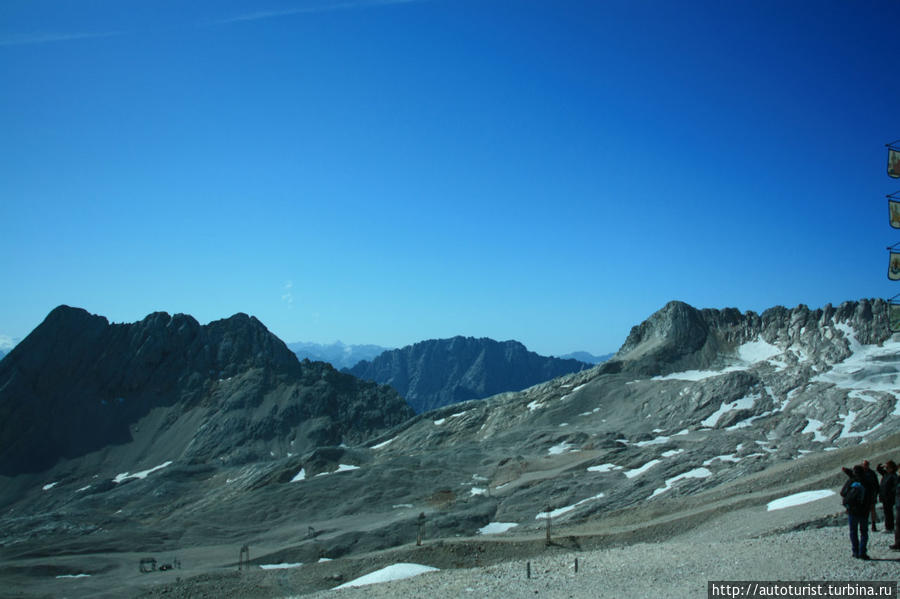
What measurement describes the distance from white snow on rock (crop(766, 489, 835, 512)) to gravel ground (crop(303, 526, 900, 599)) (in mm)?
12182

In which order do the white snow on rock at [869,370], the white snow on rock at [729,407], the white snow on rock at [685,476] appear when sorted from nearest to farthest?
the white snow on rock at [685,476] → the white snow on rock at [869,370] → the white snow on rock at [729,407]

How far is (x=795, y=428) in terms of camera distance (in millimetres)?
78562

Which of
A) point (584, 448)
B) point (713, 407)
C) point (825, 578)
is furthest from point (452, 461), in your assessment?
point (825, 578)

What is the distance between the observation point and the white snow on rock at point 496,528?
57.7m

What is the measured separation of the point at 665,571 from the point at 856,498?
251 inches

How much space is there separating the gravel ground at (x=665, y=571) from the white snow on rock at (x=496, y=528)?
32.0 meters

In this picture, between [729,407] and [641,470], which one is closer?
[641,470]

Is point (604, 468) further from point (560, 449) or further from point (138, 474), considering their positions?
point (138, 474)

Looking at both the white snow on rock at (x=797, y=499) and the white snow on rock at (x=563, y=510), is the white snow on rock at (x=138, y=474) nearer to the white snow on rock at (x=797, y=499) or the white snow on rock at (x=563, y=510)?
the white snow on rock at (x=563, y=510)

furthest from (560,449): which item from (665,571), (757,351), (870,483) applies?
(870,483)

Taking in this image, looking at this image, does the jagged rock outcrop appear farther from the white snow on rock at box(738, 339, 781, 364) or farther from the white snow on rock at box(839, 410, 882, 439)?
the white snow on rock at box(839, 410, 882, 439)

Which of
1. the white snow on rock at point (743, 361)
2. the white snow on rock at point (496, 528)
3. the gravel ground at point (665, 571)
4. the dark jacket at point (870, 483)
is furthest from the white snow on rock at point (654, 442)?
the dark jacket at point (870, 483)

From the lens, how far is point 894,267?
35219 mm

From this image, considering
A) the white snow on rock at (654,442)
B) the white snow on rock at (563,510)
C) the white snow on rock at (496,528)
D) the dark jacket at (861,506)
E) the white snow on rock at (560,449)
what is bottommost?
the white snow on rock at (496,528)
